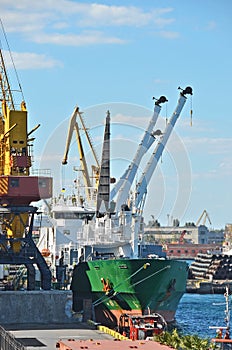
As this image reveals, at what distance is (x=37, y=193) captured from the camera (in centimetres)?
6856

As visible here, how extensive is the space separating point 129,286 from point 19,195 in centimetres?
1076

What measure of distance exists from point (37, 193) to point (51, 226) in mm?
17344

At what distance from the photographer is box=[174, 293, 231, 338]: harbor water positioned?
79562mm

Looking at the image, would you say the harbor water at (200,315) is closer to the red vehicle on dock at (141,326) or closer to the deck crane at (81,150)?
the red vehicle on dock at (141,326)

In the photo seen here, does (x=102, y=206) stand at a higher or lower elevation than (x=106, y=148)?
lower

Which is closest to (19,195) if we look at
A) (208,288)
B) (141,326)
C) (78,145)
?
(141,326)

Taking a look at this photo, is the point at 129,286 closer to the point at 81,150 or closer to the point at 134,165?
the point at 134,165

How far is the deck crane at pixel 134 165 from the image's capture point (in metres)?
82.3

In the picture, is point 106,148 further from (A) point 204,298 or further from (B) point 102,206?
(A) point 204,298

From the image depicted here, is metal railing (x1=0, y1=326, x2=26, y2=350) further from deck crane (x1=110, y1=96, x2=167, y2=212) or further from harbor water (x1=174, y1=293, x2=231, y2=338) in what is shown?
deck crane (x1=110, y1=96, x2=167, y2=212)

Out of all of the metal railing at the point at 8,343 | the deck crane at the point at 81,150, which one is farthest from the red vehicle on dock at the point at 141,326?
the deck crane at the point at 81,150

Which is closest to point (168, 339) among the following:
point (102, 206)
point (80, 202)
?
point (102, 206)

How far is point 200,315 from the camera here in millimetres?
98625

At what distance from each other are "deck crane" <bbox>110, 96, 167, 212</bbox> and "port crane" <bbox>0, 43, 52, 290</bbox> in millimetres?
10703
